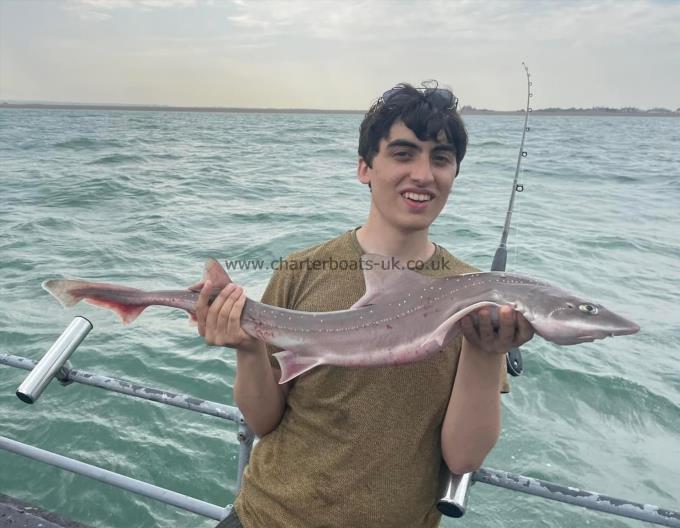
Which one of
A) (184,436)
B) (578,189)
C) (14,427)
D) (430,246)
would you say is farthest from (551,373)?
(578,189)

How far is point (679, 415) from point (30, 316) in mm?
9011

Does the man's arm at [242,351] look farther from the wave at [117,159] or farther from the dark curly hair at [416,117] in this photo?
the wave at [117,159]

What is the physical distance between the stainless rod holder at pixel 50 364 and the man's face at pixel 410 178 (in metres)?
1.57

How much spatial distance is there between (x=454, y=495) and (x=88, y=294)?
1727 millimetres

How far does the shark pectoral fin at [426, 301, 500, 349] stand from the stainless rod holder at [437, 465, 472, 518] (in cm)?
54

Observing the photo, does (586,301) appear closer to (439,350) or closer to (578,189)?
(439,350)

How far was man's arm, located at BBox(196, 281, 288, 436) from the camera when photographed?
2254 mm

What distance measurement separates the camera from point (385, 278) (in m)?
2.27

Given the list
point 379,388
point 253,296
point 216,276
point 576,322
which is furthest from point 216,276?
point 253,296

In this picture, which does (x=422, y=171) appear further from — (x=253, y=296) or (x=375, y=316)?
(x=253, y=296)

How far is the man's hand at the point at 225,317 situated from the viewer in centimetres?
225

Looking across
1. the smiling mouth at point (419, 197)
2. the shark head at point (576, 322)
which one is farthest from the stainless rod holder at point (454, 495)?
the smiling mouth at point (419, 197)

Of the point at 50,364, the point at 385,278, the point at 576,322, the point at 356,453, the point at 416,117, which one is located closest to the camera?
the point at 576,322

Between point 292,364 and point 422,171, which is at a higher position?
point 422,171
